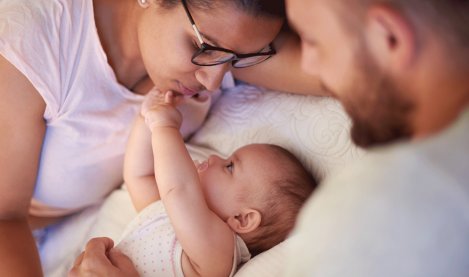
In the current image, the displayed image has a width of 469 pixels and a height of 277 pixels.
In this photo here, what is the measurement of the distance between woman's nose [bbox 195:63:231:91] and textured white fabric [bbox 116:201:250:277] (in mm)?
338

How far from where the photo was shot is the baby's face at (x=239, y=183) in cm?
131

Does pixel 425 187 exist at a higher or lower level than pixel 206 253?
higher

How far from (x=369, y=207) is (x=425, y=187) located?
0.22ft

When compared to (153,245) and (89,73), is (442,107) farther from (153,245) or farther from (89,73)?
(89,73)

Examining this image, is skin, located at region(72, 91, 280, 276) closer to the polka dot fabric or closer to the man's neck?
the polka dot fabric

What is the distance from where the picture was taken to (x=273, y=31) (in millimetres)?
1264

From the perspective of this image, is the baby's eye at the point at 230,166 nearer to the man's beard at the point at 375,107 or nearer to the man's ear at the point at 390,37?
the man's beard at the point at 375,107

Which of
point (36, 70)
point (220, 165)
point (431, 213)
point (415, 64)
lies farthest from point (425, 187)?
point (36, 70)

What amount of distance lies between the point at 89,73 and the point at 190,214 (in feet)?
1.49

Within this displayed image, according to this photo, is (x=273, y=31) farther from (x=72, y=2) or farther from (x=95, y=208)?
(x=95, y=208)

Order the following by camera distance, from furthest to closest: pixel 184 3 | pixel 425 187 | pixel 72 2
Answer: pixel 72 2 < pixel 184 3 < pixel 425 187

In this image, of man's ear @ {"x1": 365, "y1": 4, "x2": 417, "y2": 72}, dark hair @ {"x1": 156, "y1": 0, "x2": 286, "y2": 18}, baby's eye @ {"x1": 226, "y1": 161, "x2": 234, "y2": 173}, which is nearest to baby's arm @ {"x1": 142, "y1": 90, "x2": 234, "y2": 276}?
baby's eye @ {"x1": 226, "y1": 161, "x2": 234, "y2": 173}

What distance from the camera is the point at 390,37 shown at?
2.36ft

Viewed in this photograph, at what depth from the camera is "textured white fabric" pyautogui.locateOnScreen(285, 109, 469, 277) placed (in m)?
0.63
